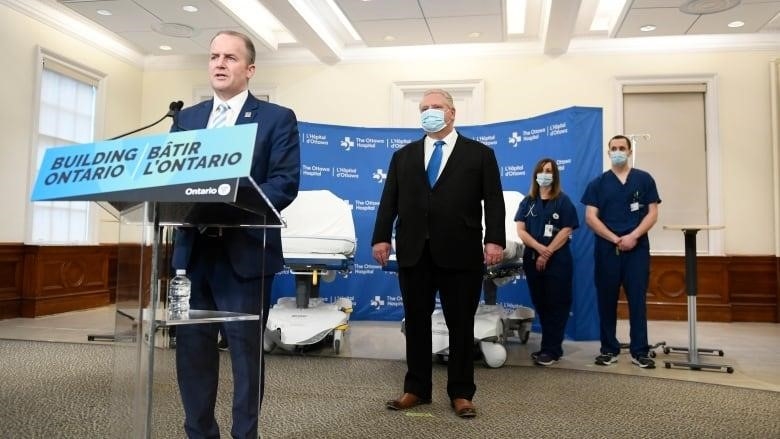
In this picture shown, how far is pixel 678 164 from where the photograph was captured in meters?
6.66

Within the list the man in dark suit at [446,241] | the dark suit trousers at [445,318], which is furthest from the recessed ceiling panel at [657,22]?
the dark suit trousers at [445,318]

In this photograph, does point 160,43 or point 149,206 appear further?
point 160,43

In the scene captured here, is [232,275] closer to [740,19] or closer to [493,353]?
[493,353]

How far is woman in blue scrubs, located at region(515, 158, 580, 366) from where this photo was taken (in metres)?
3.68

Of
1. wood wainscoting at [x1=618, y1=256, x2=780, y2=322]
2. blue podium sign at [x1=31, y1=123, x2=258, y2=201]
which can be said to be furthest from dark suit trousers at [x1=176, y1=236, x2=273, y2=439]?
wood wainscoting at [x1=618, y1=256, x2=780, y2=322]

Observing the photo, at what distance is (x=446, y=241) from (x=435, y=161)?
0.40m

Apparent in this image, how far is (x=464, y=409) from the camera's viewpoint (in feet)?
7.72

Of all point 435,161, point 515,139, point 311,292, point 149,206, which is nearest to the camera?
point 149,206

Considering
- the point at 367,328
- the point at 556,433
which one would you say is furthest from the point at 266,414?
the point at 367,328

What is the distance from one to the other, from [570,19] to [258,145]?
505 cm

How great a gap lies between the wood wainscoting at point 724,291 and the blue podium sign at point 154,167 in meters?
6.10

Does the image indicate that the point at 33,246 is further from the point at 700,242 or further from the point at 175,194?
the point at 700,242

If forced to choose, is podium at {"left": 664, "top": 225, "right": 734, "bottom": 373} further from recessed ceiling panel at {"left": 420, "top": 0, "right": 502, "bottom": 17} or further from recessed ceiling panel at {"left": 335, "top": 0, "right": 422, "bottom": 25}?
recessed ceiling panel at {"left": 335, "top": 0, "right": 422, "bottom": 25}

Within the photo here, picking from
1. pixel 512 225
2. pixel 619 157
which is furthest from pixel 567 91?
pixel 619 157
